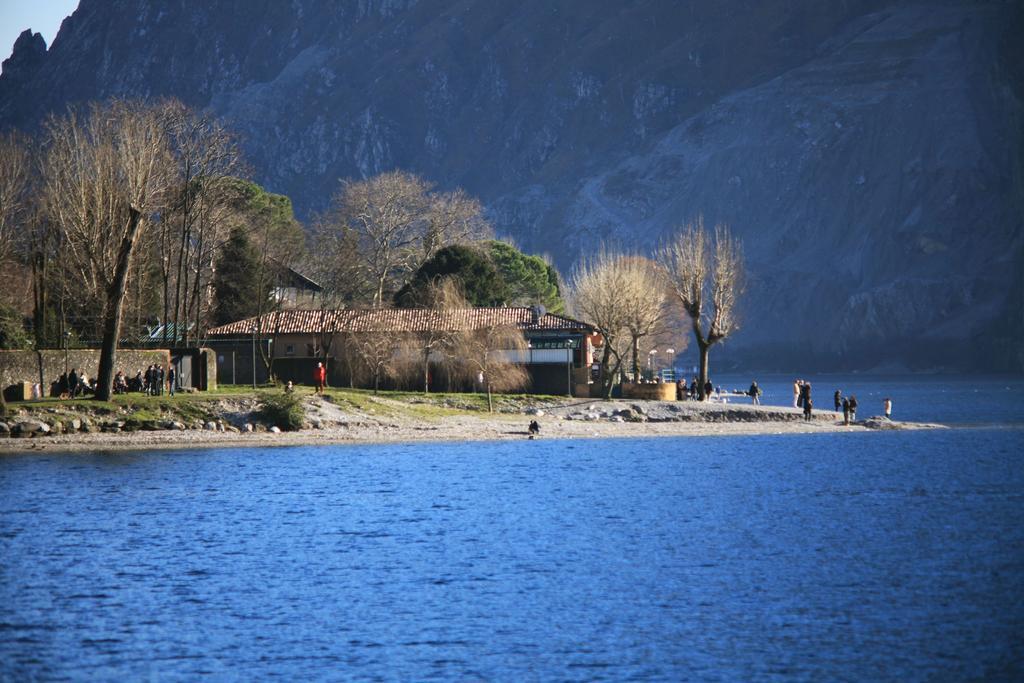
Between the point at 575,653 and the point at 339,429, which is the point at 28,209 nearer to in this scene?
the point at 339,429

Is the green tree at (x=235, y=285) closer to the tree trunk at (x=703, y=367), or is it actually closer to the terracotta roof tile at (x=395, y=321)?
the terracotta roof tile at (x=395, y=321)

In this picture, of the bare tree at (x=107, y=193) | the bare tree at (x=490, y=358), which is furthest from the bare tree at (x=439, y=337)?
the bare tree at (x=107, y=193)

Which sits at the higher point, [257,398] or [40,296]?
[40,296]

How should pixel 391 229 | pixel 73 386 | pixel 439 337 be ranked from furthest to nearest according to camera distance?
pixel 391 229 → pixel 439 337 → pixel 73 386

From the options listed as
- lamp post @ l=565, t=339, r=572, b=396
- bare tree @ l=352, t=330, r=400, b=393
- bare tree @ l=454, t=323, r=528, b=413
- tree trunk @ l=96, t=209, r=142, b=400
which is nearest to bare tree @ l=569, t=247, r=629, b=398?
lamp post @ l=565, t=339, r=572, b=396

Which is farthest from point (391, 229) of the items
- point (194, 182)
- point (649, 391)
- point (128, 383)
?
point (128, 383)

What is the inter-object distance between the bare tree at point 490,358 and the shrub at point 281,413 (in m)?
17.5

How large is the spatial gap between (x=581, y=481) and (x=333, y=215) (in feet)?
231

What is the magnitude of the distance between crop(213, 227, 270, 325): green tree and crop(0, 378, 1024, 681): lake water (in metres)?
45.9

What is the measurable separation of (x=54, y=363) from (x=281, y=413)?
36.0 ft

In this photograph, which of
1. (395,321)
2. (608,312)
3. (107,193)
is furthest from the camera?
(608,312)

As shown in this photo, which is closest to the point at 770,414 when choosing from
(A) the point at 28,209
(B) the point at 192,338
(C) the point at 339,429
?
(C) the point at 339,429

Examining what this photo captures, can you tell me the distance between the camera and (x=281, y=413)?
62375 millimetres

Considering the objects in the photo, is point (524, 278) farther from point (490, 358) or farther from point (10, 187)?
point (10, 187)
